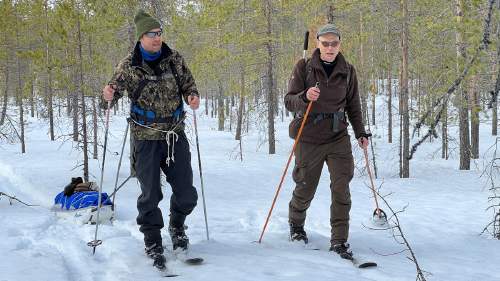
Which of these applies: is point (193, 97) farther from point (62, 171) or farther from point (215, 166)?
point (215, 166)

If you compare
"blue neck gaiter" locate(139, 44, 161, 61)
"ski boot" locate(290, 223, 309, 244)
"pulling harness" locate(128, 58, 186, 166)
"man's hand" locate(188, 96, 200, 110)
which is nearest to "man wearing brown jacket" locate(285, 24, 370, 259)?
"ski boot" locate(290, 223, 309, 244)

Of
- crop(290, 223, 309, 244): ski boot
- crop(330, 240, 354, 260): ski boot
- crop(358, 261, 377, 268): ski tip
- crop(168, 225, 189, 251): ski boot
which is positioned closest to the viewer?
crop(358, 261, 377, 268): ski tip

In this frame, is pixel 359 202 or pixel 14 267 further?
pixel 359 202

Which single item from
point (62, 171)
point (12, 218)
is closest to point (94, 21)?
point (62, 171)

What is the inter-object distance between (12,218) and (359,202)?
614cm

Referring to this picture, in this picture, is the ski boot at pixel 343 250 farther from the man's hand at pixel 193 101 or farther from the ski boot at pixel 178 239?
the man's hand at pixel 193 101

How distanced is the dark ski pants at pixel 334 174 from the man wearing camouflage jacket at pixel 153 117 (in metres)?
1.27

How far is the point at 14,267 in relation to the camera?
4250 mm

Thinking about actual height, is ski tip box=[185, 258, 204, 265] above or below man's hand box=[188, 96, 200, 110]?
below

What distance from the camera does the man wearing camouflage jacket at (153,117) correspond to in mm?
4465

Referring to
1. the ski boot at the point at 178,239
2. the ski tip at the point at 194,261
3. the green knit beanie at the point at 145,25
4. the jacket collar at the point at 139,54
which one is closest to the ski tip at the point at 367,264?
the ski tip at the point at 194,261

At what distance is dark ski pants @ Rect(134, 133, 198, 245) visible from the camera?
4.49 meters

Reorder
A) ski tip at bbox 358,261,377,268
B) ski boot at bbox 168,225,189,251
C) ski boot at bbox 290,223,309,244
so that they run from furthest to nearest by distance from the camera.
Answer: ski boot at bbox 290,223,309,244 → ski boot at bbox 168,225,189,251 → ski tip at bbox 358,261,377,268

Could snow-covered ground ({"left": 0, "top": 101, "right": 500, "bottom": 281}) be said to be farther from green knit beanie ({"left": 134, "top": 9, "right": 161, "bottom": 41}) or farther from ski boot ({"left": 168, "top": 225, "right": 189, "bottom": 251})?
green knit beanie ({"left": 134, "top": 9, "right": 161, "bottom": 41})
